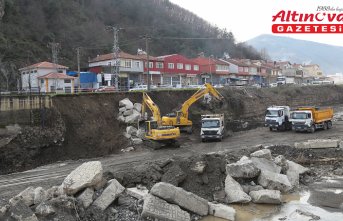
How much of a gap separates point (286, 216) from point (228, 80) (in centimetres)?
7492

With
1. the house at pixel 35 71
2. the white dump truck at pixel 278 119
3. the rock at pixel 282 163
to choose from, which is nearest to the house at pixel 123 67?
the house at pixel 35 71

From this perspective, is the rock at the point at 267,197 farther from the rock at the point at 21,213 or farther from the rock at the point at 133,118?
the rock at the point at 133,118

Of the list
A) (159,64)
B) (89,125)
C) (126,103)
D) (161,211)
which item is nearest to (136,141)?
(89,125)

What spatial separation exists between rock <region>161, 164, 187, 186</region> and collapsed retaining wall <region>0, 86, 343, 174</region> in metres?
12.9

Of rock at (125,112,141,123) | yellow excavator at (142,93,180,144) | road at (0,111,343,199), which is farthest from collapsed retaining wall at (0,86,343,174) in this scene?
→ yellow excavator at (142,93,180,144)

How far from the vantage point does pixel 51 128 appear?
29.2m

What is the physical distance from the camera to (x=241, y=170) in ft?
55.2

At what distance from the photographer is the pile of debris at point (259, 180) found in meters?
15.8

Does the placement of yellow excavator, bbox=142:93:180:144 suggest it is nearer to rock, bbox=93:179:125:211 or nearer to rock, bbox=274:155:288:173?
rock, bbox=274:155:288:173

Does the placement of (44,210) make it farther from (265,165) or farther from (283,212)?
(265,165)

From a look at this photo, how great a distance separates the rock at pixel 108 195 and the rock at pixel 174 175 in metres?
2.31

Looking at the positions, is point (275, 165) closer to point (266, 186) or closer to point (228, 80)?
point (266, 186)

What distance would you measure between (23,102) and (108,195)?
18.2 meters

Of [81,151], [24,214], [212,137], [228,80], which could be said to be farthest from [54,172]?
[228,80]
